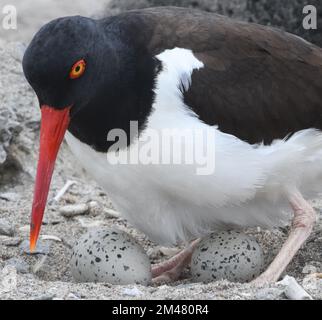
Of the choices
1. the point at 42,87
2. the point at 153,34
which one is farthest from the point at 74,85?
the point at 153,34

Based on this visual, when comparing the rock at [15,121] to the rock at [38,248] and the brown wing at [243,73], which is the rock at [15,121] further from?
the brown wing at [243,73]

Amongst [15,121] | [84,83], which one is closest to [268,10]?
[15,121]

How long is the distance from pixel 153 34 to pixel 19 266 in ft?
5.14

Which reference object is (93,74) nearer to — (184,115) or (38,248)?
(184,115)

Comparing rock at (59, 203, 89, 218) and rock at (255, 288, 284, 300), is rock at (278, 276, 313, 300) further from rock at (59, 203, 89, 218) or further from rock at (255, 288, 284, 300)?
rock at (59, 203, 89, 218)

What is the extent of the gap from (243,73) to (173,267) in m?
1.32

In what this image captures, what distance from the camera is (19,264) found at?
17.9 feet

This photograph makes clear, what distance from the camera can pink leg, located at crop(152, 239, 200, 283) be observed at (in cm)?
561

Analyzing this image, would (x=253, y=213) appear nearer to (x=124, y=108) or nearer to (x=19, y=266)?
(x=124, y=108)

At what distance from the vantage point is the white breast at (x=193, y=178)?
16.4 feet

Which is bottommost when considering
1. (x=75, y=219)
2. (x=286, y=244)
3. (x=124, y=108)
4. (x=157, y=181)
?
(x=75, y=219)

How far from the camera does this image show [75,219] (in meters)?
6.31
